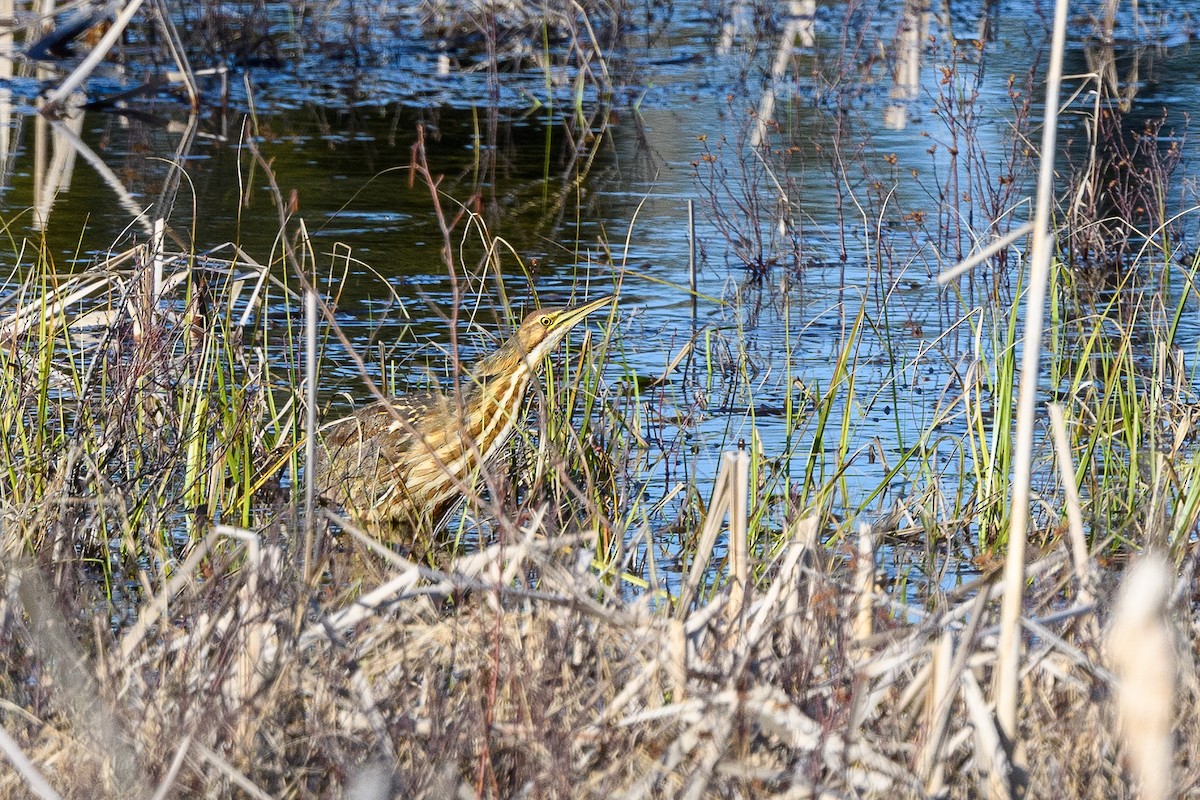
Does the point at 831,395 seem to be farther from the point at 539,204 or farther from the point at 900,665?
the point at 539,204

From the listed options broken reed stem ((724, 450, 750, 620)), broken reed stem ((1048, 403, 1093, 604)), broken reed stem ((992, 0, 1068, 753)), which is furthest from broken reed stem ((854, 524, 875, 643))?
broken reed stem ((992, 0, 1068, 753))

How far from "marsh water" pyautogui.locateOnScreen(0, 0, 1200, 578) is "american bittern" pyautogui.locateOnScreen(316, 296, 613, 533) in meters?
0.16

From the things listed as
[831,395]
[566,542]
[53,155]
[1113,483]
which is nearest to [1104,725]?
[566,542]

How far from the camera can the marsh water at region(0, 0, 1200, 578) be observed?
16.4 ft

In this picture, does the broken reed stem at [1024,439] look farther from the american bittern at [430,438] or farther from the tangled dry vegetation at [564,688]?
the american bittern at [430,438]

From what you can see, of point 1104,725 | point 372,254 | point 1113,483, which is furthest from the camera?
point 372,254

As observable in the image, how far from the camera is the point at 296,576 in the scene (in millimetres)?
2770

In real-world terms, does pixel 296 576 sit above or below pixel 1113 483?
above

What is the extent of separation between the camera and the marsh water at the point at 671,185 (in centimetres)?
500

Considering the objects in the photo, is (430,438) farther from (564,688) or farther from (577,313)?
(564,688)

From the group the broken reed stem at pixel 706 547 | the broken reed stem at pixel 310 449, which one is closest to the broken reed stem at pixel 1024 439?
the broken reed stem at pixel 706 547

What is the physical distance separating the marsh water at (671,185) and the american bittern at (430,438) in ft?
0.53

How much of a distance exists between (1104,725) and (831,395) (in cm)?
142

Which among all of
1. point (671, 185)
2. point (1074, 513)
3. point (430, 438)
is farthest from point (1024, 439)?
point (671, 185)
